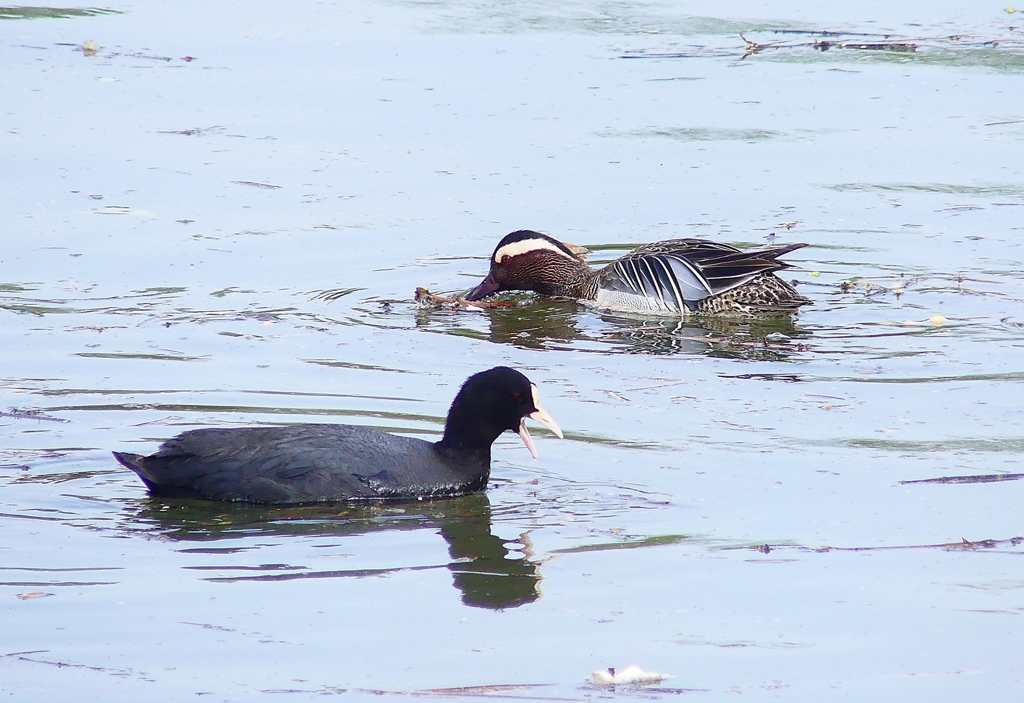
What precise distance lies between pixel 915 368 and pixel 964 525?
9.39ft

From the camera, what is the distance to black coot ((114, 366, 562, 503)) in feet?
23.7

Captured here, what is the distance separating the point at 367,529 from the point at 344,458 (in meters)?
0.55

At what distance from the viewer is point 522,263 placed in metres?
11.5

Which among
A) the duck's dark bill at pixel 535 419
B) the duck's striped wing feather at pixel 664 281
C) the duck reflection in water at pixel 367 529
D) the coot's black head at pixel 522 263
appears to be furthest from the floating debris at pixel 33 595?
Answer: the duck's striped wing feather at pixel 664 281

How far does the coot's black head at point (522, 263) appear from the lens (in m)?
11.4

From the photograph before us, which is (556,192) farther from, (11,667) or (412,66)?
(11,667)

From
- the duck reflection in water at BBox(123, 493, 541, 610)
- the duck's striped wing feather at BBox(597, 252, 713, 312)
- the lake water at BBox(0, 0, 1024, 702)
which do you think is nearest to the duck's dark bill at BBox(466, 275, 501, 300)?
the lake water at BBox(0, 0, 1024, 702)

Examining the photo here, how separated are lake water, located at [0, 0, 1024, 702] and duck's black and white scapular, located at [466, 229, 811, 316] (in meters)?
0.30

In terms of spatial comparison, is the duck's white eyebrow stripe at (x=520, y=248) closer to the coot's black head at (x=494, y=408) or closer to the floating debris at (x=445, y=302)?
the floating debris at (x=445, y=302)

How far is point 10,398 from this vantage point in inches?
329

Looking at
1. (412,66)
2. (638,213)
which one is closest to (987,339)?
(638,213)

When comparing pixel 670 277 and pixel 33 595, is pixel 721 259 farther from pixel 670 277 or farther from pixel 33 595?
pixel 33 595

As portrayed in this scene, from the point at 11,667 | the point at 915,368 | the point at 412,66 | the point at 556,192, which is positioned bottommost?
the point at 11,667

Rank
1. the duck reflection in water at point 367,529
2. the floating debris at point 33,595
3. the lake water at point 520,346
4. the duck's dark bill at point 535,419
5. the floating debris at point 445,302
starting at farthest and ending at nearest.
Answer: the floating debris at point 445,302, the duck's dark bill at point 535,419, the duck reflection in water at point 367,529, the floating debris at point 33,595, the lake water at point 520,346
